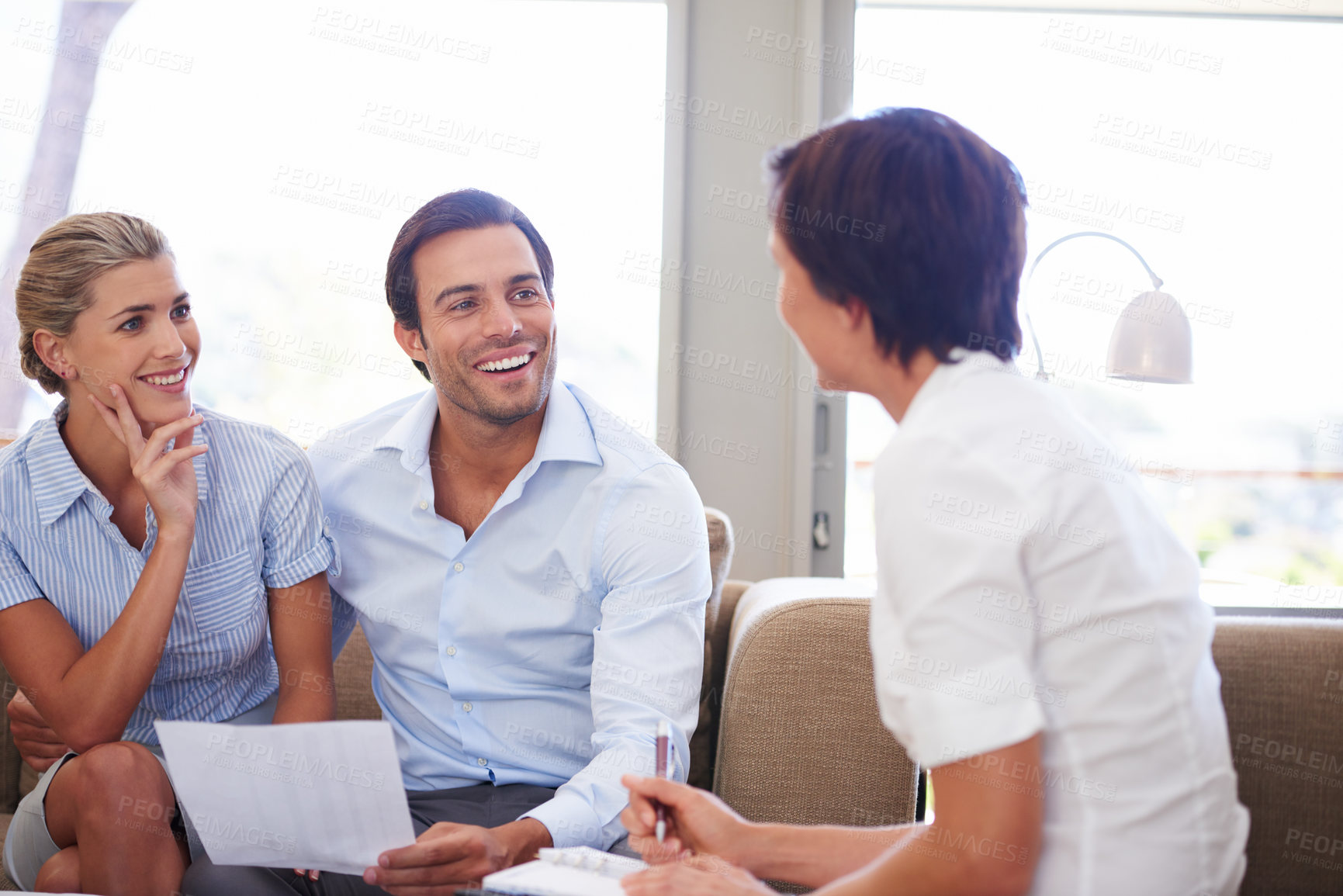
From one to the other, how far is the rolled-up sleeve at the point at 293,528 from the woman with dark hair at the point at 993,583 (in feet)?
2.77

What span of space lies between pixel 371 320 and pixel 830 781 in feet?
6.07

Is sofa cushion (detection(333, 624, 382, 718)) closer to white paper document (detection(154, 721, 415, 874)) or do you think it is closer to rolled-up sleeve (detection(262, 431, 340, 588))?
rolled-up sleeve (detection(262, 431, 340, 588))

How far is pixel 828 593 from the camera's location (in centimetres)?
148

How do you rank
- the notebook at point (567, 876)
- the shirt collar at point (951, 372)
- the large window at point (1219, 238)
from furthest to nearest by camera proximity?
1. the large window at point (1219, 238)
2. the notebook at point (567, 876)
3. the shirt collar at point (951, 372)

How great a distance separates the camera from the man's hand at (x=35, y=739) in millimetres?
1521

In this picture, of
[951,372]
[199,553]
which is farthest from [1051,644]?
[199,553]

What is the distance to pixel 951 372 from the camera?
816 millimetres

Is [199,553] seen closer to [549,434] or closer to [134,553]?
[134,553]

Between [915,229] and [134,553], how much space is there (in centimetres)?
119

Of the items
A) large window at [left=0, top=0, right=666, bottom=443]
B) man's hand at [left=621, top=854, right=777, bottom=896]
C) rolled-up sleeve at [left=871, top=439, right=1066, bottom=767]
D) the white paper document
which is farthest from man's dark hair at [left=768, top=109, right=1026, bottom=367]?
large window at [left=0, top=0, right=666, bottom=443]

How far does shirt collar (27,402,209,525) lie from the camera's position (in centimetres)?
139

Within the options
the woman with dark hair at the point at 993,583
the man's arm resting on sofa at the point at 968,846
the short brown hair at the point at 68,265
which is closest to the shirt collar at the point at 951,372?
the woman with dark hair at the point at 993,583

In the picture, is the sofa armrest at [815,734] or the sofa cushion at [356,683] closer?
the sofa armrest at [815,734]

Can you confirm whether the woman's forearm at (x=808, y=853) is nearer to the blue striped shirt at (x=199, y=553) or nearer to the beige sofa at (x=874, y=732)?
the beige sofa at (x=874, y=732)
